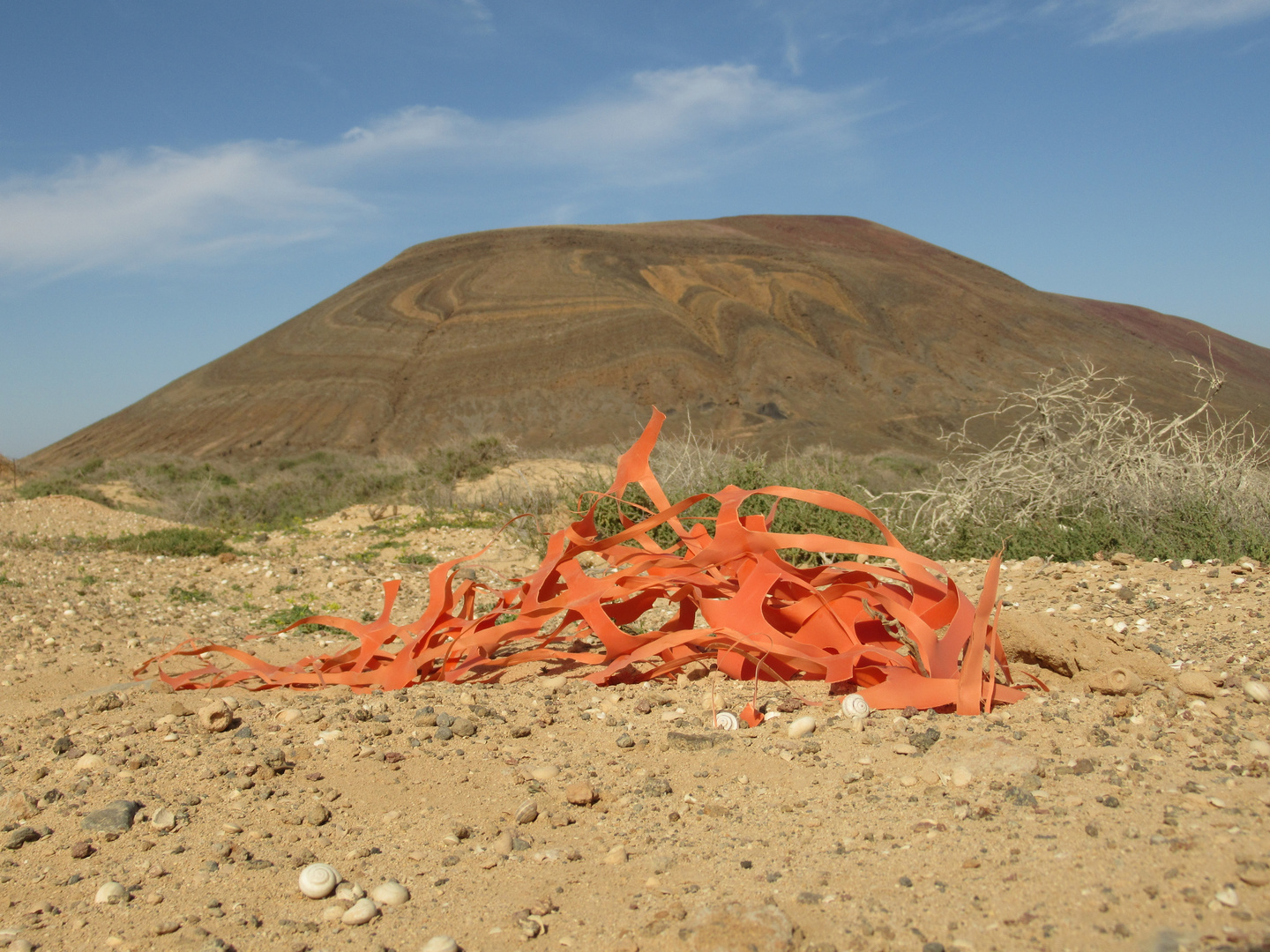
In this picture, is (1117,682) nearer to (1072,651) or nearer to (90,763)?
(1072,651)

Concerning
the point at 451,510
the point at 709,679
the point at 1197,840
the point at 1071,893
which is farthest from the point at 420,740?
the point at 451,510

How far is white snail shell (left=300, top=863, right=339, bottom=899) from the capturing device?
1796 millimetres

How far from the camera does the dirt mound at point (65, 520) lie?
9258 millimetres

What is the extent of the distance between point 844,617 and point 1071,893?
148 cm

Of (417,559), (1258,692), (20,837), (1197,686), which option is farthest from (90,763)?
(417,559)

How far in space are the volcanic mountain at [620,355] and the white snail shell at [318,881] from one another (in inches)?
1056

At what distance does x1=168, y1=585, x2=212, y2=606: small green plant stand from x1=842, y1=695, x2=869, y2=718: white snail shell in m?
4.80

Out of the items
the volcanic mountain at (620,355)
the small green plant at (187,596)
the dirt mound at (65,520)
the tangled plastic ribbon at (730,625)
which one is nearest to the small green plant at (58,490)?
the dirt mound at (65,520)

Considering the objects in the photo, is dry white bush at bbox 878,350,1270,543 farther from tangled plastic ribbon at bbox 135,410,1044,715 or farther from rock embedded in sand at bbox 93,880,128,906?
rock embedded in sand at bbox 93,880,128,906

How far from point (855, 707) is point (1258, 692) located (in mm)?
1075

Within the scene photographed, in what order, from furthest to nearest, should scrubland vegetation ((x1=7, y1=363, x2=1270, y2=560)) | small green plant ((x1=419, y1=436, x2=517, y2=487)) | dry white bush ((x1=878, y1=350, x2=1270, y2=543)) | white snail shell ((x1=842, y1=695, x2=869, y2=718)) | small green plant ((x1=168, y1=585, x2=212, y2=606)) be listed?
small green plant ((x1=419, y1=436, x2=517, y2=487))
small green plant ((x1=168, y1=585, x2=212, y2=606))
dry white bush ((x1=878, y1=350, x2=1270, y2=543))
scrubland vegetation ((x1=7, y1=363, x2=1270, y2=560))
white snail shell ((x1=842, y1=695, x2=869, y2=718))

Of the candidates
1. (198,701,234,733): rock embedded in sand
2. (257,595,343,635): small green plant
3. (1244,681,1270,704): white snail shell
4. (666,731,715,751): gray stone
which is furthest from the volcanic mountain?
(666,731,715,751): gray stone

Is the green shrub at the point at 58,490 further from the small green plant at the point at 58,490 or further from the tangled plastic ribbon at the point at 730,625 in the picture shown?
the tangled plastic ribbon at the point at 730,625

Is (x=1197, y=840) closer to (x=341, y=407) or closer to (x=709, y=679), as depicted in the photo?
(x=709, y=679)
